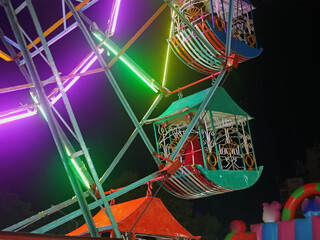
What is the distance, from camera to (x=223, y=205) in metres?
53.8

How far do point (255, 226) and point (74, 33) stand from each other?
12.5m

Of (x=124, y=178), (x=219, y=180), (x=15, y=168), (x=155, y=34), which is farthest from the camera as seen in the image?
(x=124, y=178)

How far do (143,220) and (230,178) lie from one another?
211cm

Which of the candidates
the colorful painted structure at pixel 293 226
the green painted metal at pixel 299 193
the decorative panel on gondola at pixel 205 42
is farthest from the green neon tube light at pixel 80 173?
the green painted metal at pixel 299 193

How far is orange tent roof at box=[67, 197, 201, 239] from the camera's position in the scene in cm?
681

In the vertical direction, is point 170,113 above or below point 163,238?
above

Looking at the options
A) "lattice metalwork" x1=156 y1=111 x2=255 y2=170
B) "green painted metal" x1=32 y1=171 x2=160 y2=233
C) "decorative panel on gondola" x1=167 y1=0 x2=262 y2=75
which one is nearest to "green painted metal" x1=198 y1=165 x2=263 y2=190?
"lattice metalwork" x1=156 y1=111 x2=255 y2=170

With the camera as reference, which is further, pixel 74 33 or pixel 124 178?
pixel 124 178

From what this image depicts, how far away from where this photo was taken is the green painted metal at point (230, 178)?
572 cm

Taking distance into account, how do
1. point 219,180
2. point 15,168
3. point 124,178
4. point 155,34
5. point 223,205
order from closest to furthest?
point 219,180, point 155,34, point 15,168, point 124,178, point 223,205

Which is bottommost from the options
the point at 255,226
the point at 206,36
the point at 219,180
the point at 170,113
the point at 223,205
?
the point at 223,205

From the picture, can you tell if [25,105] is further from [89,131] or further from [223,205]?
[223,205]

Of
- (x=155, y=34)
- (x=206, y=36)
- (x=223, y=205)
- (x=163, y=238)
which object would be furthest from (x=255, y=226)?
(x=223, y=205)

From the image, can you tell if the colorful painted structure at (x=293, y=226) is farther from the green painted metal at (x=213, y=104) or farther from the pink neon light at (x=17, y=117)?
the pink neon light at (x=17, y=117)
